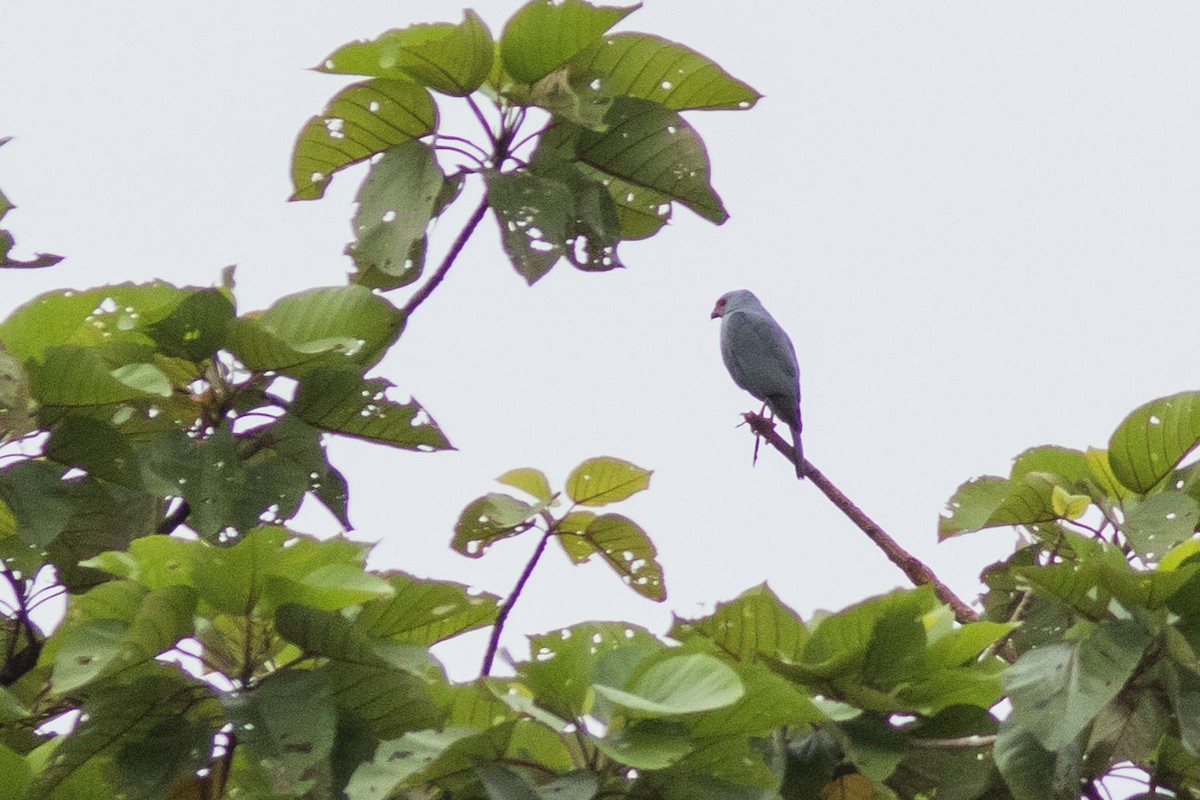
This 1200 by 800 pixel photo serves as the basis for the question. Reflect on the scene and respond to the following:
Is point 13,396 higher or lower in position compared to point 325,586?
higher

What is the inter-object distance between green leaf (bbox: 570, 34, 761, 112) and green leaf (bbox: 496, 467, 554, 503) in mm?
768

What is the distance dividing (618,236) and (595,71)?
1.07ft

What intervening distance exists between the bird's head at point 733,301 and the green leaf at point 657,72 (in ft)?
20.6

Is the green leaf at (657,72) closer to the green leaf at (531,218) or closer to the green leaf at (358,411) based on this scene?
the green leaf at (531,218)

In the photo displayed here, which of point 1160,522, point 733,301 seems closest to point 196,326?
point 1160,522

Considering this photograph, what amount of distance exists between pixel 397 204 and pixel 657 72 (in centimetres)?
57

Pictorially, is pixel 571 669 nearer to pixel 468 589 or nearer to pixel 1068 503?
pixel 468 589

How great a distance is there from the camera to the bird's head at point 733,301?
→ 925cm

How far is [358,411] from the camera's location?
2.58 metres

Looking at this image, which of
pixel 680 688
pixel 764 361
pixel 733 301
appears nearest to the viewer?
pixel 680 688

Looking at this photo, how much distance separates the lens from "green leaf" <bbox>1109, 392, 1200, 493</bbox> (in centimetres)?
267

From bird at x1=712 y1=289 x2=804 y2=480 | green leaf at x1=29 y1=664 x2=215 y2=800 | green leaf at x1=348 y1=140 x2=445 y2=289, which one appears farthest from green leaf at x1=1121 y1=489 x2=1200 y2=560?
bird at x1=712 y1=289 x2=804 y2=480

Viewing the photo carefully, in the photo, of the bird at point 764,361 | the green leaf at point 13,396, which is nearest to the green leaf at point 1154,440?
the green leaf at point 13,396

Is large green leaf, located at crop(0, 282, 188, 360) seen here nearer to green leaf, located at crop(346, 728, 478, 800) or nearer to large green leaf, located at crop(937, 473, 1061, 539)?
green leaf, located at crop(346, 728, 478, 800)
